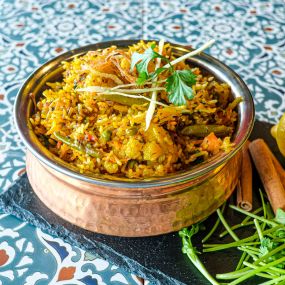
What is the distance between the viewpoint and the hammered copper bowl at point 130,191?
118 centimetres

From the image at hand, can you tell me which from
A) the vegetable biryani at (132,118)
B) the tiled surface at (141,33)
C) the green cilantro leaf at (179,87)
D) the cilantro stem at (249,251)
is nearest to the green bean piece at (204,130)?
the vegetable biryani at (132,118)

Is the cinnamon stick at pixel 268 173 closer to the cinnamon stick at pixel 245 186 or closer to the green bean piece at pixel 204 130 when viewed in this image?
the cinnamon stick at pixel 245 186

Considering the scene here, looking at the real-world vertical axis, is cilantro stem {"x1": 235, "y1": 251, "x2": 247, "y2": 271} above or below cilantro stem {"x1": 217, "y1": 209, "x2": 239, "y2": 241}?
below

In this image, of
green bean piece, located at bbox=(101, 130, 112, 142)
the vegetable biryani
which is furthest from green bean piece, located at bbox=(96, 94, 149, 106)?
green bean piece, located at bbox=(101, 130, 112, 142)

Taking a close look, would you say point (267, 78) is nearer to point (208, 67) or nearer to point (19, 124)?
point (208, 67)

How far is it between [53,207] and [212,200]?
469 millimetres

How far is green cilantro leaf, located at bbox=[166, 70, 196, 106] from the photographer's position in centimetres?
125

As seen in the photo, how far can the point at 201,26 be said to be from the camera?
2.52 m

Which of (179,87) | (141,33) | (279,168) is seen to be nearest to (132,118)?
(179,87)

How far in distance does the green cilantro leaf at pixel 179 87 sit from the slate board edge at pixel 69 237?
1.49 feet

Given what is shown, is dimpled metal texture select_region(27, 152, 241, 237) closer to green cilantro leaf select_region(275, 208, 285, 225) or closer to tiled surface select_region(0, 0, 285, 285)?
green cilantro leaf select_region(275, 208, 285, 225)

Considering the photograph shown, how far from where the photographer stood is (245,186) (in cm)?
147

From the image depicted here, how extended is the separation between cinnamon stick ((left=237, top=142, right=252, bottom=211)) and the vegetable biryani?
0.19 metres

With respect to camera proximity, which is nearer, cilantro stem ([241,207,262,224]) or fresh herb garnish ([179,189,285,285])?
fresh herb garnish ([179,189,285,285])
